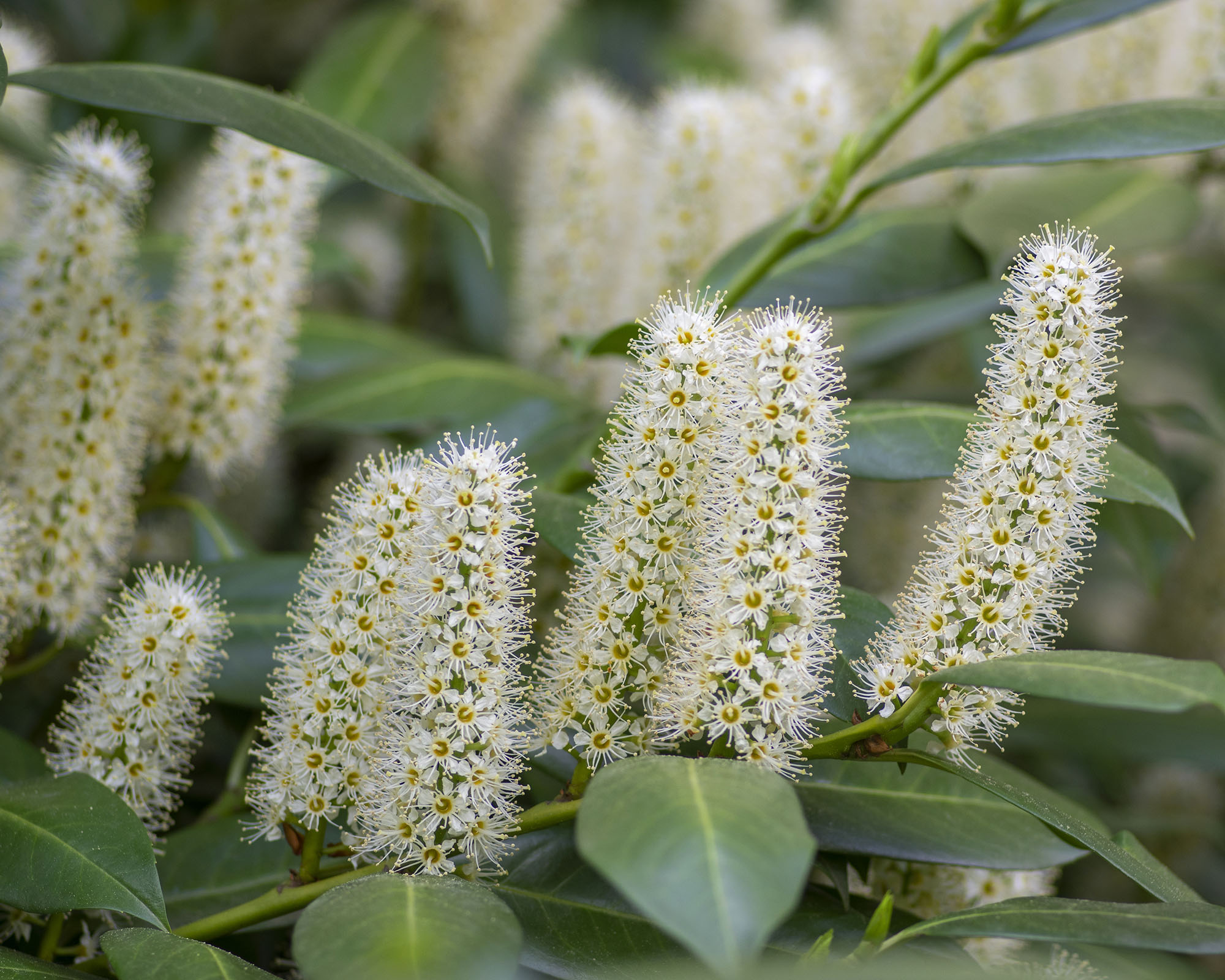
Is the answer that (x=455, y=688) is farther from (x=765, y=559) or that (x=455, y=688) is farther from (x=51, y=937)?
(x=51, y=937)

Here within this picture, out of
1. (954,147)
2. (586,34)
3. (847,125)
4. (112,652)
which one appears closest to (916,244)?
(954,147)

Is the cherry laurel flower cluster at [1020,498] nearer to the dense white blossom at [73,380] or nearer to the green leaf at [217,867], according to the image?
the green leaf at [217,867]

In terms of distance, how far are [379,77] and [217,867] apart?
1.11 metres

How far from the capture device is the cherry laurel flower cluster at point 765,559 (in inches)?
22.4

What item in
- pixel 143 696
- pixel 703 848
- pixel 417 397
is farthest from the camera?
pixel 417 397

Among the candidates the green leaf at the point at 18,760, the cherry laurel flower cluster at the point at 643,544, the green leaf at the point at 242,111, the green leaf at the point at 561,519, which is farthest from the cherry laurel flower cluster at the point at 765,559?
the green leaf at the point at 18,760

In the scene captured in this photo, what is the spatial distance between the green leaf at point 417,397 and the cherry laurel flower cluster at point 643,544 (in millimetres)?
478

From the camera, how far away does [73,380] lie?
85 cm

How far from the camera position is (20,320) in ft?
2.90

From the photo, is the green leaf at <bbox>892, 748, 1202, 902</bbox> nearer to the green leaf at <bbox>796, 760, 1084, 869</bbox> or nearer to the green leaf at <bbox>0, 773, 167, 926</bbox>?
the green leaf at <bbox>796, 760, 1084, 869</bbox>

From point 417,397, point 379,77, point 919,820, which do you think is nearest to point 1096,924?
point 919,820

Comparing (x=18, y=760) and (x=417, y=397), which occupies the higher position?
(x=417, y=397)

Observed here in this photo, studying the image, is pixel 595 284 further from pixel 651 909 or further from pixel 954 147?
pixel 651 909

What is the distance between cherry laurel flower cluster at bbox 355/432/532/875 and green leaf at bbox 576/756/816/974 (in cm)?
10
